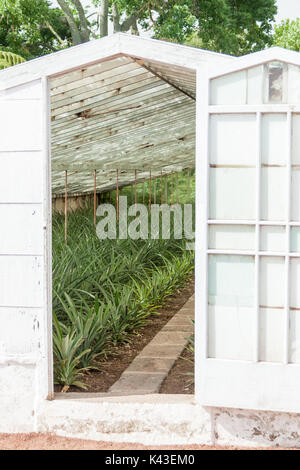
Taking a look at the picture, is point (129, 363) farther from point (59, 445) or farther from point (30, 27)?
point (30, 27)

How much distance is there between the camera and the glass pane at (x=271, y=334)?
3.02 meters

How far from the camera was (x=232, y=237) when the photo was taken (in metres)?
3.07

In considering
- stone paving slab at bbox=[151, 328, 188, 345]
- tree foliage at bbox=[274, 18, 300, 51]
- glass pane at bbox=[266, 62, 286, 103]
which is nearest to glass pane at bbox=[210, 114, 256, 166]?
glass pane at bbox=[266, 62, 286, 103]

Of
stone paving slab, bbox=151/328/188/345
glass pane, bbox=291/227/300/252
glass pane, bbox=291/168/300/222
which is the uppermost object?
glass pane, bbox=291/168/300/222

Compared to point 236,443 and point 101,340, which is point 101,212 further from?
point 236,443

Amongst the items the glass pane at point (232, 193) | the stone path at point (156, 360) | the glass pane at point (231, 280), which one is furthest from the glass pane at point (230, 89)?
the stone path at point (156, 360)

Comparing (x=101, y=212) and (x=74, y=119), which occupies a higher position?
(x=74, y=119)

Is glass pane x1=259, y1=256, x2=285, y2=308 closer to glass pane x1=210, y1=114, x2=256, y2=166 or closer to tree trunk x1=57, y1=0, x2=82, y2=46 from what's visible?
glass pane x1=210, y1=114, x2=256, y2=166

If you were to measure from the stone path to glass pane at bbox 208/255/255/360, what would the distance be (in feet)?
2.32

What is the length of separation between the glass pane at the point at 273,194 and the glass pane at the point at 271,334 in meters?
0.47

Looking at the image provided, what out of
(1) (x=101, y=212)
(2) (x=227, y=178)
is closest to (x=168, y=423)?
(2) (x=227, y=178)

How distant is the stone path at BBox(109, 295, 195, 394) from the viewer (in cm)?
375

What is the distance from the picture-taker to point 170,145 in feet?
26.9
